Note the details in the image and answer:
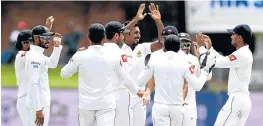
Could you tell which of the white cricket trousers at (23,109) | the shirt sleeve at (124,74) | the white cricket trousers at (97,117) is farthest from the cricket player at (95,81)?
the white cricket trousers at (23,109)

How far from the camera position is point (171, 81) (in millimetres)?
11570

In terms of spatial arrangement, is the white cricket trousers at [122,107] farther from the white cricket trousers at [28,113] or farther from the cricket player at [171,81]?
the white cricket trousers at [28,113]

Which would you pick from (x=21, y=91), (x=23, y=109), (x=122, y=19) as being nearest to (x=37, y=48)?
(x=21, y=91)

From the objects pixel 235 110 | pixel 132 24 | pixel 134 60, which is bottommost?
pixel 235 110

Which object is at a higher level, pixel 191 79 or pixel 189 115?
pixel 191 79

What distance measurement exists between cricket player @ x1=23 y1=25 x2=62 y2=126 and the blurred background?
495 centimetres

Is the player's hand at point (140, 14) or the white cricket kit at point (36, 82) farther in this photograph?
the player's hand at point (140, 14)

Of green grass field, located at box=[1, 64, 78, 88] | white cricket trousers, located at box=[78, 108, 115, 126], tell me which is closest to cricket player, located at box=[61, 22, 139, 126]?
white cricket trousers, located at box=[78, 108, 115, 126]

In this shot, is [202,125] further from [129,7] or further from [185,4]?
[129,7]

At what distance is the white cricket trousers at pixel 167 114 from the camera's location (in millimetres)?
11602

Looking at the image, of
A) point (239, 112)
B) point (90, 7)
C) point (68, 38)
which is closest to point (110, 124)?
point (239, 112)

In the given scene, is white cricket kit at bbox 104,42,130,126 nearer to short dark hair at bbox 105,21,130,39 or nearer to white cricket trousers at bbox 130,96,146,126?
white cricket trousers at bbox 130,96,146,126

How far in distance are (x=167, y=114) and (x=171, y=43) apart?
924mm

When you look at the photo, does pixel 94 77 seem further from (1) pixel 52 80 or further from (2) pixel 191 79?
(1) pixel 52 80
